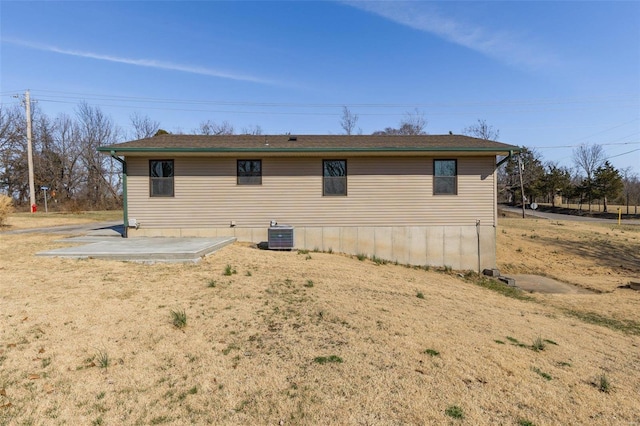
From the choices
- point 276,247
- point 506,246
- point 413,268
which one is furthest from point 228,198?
point 506,246

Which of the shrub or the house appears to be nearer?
the house

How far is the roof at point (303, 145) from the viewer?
1067 centimetres

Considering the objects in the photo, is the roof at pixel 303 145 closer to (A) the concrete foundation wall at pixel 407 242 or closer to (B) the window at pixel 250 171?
(B) the window at pixel 250 171

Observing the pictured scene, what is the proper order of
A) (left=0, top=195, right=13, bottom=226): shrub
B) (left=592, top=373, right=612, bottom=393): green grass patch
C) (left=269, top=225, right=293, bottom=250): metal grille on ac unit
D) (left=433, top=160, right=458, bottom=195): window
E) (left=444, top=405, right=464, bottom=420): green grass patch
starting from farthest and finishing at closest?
(left=0, top=195, right=13, bottom=226): shrub < (left=433, top=160, right=458, bottom=195): window < (left=269, top=225, right=293, bottom=250): metal grille on ac unit < (left=592, top=373, right=612, bottom=393): green grass patch < (left=444, top=405, right=464, bottom=420): green grass patch

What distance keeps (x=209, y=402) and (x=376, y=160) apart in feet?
32.4

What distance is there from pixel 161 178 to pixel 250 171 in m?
3.02

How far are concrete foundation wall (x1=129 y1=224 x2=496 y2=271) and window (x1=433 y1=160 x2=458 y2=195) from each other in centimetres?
133

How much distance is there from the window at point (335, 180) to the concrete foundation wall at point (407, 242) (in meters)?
1.31

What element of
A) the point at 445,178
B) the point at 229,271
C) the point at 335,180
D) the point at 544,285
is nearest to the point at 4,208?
the point at 229,271

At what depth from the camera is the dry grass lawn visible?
2.77m

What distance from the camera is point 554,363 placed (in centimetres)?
387

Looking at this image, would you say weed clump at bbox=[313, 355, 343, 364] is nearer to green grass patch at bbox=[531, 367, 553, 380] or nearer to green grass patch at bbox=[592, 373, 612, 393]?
green grass patch at bbox=[531, 367, 553, 380]

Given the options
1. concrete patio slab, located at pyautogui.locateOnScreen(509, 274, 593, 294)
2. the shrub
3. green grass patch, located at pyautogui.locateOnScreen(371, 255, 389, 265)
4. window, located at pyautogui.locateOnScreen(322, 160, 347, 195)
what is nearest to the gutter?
window, located at pyautogui.locateOnScreen(322, 160, 347, 195)

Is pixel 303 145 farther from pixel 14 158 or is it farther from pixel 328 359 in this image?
pixel 14 158
